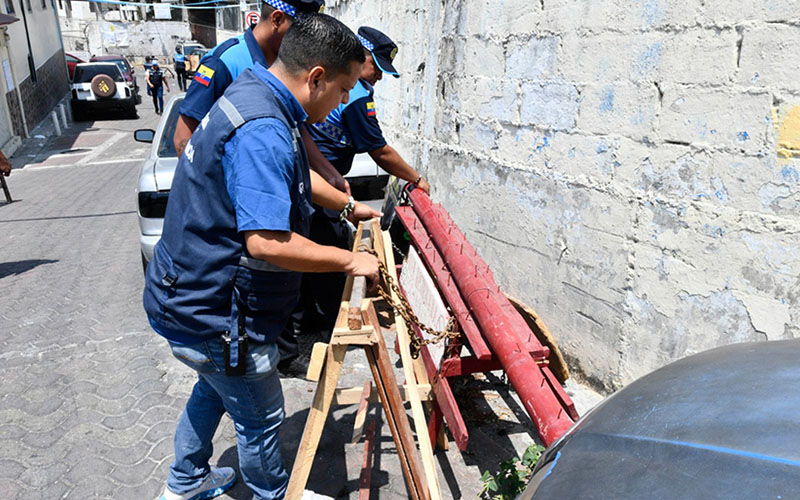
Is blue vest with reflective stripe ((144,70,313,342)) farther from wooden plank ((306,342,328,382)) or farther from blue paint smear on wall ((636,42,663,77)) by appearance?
blue paint smear on wall ((636,42,663,77))

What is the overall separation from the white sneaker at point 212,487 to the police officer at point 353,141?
4.62 ft

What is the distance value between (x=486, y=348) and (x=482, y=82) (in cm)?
243

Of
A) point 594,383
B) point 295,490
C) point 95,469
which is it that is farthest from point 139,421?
point 594,383

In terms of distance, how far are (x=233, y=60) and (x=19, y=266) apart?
13.9 feet

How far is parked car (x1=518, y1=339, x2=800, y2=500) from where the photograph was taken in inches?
45.8

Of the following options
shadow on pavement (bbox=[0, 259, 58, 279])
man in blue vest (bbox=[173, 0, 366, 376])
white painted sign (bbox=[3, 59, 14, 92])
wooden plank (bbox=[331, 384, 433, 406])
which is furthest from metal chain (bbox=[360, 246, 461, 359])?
white painted sign (bbox=[3, 59, 14, 92])

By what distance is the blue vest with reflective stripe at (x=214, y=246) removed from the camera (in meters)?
1.94

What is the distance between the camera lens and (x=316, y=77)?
205 cm

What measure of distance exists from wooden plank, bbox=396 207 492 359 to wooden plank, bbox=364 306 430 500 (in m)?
0.59

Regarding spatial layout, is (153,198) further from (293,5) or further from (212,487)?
(212,487)

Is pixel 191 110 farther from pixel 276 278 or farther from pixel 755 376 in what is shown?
pixel 755 376

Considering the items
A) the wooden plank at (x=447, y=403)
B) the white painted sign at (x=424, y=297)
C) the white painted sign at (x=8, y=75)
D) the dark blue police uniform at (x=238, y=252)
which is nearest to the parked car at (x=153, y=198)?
the white painted sign at (x=424, y=297)

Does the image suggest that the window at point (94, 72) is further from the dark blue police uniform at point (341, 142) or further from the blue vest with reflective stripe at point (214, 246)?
the blue vest with reflective stripe at point (214, 246)

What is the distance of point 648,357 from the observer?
10.6ft
